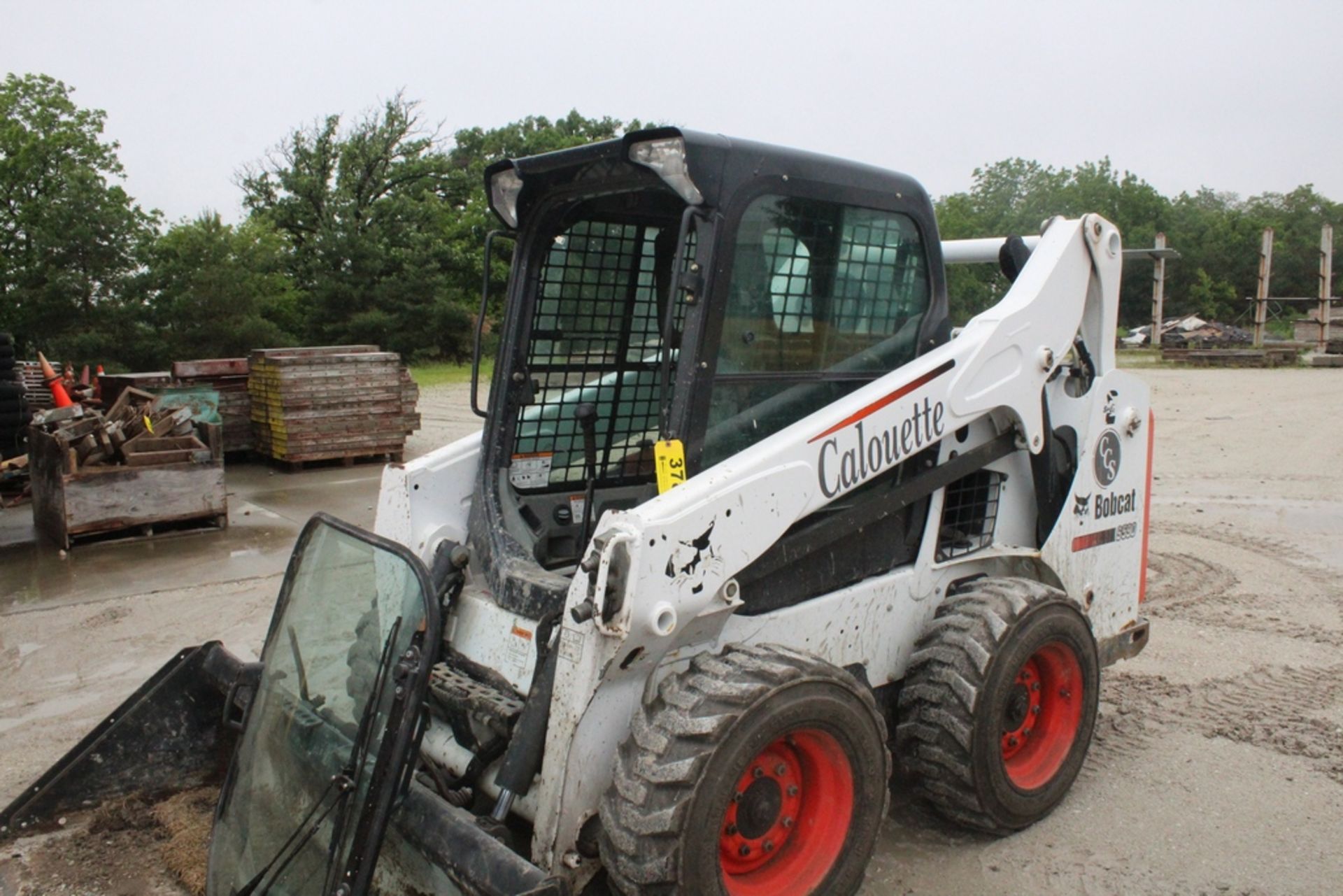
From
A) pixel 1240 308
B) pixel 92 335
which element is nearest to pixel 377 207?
pixel 92 335

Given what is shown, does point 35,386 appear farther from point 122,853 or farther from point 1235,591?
point 1235,591

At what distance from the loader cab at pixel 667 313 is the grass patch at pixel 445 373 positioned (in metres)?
18.1

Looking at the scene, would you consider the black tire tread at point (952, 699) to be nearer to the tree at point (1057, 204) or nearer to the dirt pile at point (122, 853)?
the dirt pile at point (122, 853)

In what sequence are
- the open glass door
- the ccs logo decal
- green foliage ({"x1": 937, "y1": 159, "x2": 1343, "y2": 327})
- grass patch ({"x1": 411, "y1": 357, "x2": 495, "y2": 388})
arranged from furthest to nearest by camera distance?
1. green foliage ({"x1": 937, "y1": 159, "x2": 1343, "y2": 327})
2. grass patch ({"x1": 411, "y1": 357, "x2": 495, "y2": 388})
3. the ccs logo decal
4. the open glass door

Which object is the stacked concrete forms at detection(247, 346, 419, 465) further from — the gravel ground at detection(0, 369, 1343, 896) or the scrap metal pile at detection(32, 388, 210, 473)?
the gravel ground at detection(0, 369, 1343, 896)

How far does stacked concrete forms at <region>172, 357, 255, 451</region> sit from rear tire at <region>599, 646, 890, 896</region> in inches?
473

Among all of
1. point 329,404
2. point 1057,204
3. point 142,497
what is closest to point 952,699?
point 142,497

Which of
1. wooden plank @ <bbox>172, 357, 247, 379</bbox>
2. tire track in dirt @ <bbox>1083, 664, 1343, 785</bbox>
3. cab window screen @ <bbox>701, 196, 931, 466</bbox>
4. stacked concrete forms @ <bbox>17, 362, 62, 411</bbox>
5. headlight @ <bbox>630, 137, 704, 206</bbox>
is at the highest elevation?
headlight @ <bbox>630, 137, 704, 206</bbox>

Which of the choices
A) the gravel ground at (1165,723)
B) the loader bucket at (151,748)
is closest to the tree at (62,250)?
the gravel ground at (1165,723)

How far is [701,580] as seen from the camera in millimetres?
Result: 2912

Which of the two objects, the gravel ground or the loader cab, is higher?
the loader cab

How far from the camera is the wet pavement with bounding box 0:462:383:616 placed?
7586 millimetres

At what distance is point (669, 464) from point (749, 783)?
907mm

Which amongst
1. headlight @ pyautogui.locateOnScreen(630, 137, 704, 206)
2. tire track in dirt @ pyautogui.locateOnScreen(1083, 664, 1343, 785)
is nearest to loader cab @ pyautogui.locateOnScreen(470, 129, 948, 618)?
headlight @ pyautogui.locateOnScreen(630, 137, 704, 206)
